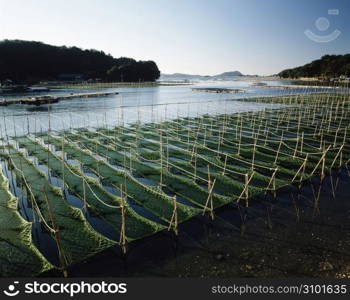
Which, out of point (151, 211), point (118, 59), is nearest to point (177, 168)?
point (151, 211)

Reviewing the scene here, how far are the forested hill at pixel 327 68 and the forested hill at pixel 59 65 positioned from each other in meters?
64.3

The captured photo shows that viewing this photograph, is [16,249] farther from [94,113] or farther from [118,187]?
[94,113]

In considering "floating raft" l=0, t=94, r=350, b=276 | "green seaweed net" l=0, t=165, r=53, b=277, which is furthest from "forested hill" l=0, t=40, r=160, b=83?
"green seaweed net" l=0, t=165, r=53, b=277

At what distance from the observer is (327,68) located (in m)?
101

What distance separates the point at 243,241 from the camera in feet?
25.7

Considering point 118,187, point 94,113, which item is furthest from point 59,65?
point 118,187

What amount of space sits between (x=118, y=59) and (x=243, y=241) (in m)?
131

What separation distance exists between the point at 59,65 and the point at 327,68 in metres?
105

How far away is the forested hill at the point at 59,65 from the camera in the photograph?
92.8 meters

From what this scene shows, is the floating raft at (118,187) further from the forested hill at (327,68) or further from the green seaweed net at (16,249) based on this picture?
the forested hill at (327,68)

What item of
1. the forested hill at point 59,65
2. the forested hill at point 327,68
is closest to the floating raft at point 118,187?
the forested hill at point 327,68

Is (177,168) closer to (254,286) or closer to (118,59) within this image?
(254,286)

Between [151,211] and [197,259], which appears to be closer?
[197,259]

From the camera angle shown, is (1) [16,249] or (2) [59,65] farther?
(2) [59,65]
